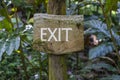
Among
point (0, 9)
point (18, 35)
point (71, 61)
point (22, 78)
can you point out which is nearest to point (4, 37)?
point (18, 35)

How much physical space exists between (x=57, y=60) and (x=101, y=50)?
0.25m

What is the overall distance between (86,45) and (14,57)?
1.93 feet

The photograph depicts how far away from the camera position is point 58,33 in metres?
1.01

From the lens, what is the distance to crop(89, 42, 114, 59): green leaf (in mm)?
1195

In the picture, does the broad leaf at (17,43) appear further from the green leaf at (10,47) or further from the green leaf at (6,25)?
the green leaf at (6,25)

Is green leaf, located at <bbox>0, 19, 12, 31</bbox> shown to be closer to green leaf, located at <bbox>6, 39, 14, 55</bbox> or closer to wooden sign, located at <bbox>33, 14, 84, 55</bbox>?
green leaf, located at <bbox>6, 39, 14, 55</bbox>

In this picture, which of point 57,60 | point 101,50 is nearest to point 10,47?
point 57,60

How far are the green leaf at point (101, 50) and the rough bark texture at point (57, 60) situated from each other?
6.6 inches

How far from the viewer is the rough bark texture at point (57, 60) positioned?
104cm

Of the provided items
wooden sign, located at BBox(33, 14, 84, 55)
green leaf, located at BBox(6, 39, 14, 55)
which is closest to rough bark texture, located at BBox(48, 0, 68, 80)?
wooden sign, located at BBox(33, 14, 84, 55)

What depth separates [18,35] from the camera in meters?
1.16

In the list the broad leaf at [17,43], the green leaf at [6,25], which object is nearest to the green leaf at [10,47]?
the broad leaf at [17,43]

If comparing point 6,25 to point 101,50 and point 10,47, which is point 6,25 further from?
point 101,50

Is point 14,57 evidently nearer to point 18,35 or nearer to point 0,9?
point 0,9
